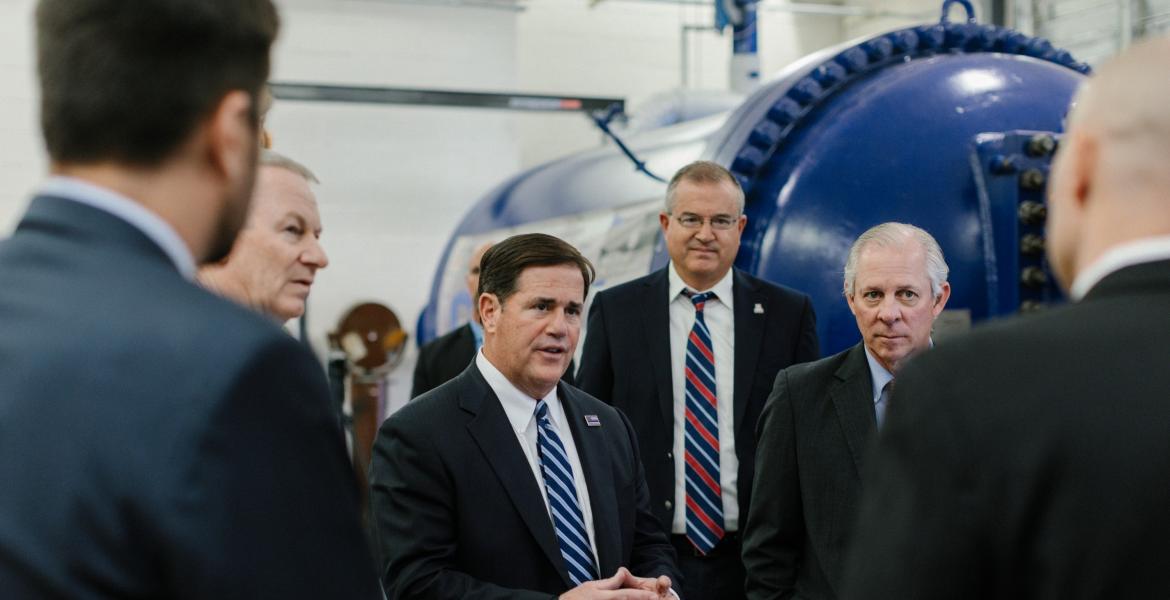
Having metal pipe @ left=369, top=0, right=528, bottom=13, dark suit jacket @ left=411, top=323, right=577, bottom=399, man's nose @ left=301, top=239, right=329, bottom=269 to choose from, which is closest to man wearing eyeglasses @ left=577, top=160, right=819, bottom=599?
dark suit jacket @ left=411, top=323, right=577, bottom=399

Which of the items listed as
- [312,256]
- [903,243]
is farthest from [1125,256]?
[903,243]

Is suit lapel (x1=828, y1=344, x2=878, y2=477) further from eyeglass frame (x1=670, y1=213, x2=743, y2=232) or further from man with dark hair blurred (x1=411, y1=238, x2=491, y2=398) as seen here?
man with dark hair blurred (x1=411, y1=238, x2=491, y2=398)

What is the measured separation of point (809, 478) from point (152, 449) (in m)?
2.02

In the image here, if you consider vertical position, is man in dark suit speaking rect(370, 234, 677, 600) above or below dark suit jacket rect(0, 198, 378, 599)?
below

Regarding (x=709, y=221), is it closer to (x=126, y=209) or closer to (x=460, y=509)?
(x=460, y=509)

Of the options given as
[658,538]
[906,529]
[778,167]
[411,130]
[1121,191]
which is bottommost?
[658,538]

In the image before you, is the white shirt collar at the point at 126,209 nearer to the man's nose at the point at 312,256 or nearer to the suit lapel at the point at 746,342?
the man's nose at the point at 312,256

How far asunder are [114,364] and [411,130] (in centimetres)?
960

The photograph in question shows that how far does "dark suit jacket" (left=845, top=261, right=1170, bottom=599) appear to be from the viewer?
1.06 metres

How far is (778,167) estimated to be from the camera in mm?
4059

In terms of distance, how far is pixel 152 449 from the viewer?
38.6 inches

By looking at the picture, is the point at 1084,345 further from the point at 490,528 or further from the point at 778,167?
the point at 778,167

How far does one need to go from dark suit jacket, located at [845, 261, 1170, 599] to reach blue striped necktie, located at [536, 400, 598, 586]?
1555mm

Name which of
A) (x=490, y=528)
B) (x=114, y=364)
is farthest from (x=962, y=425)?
(x=490, y=528)
